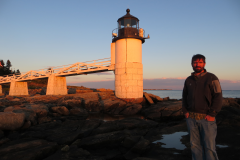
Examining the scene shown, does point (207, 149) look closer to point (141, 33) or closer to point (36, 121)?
point (36, 121)

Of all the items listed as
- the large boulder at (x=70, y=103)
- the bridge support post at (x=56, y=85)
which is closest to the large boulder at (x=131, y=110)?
the large boulder at (x=70, y=103)

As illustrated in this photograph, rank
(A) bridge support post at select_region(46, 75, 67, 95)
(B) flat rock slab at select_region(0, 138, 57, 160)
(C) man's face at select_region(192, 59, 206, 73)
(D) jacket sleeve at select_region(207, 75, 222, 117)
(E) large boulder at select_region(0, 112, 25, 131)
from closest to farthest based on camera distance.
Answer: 1. (D) jacket sleeve at select_region(207, 75, 222, 117)
2. (C) man's face at select_region(192, 59, 206, 73)
3. (B) flat rock slab at select_region(0, 138, 57, 160)
4. (E) large boulder at select_region(0, 112, 25, 131)
5. (A) bridge support post at select_region(46, 75, 67, 95)

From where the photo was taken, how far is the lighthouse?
17984mm

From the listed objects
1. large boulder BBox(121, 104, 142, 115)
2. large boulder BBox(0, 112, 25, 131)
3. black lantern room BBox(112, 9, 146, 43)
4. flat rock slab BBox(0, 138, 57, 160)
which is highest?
black lantern room BBox(112, 9, 146, 43)

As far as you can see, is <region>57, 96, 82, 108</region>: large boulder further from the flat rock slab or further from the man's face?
the man's face

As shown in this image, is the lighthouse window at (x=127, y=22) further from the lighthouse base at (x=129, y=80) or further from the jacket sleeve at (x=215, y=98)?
the jacket sleeve at (x=215, y=98)

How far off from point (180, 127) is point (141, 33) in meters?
13.3

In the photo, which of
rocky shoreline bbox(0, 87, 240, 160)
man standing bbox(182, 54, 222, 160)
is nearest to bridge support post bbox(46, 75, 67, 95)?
rocky shoreline bbox(0, 87, 240, 160)

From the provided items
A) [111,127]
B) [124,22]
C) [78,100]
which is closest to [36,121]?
[111,127]

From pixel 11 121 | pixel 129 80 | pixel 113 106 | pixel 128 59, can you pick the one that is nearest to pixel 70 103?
pixel 113 106

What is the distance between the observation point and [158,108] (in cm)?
1469

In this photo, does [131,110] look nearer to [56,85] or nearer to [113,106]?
[113,106]

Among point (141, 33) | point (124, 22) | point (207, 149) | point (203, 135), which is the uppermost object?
point (124, 22)

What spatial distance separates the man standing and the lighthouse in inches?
565
